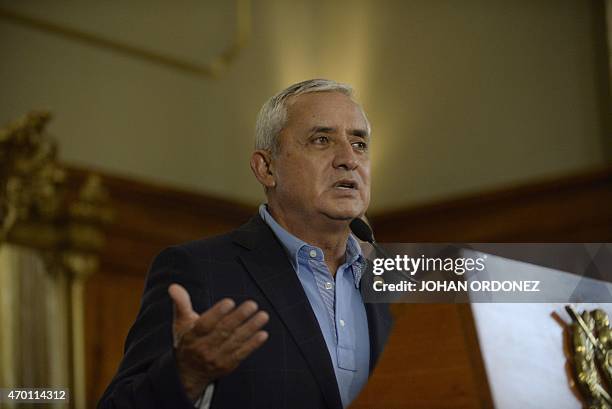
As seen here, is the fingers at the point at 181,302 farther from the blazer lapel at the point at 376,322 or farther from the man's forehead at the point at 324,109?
the man's forehead at the point at 324,109

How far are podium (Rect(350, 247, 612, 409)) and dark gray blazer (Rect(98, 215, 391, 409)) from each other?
23cm

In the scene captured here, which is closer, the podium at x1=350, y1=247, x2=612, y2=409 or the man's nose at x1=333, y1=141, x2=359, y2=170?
the podium at x1=350, y1=247, x2=612, y2=409

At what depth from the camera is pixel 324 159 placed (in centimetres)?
Result: 217

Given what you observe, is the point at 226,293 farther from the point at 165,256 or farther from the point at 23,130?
the point at 23,130

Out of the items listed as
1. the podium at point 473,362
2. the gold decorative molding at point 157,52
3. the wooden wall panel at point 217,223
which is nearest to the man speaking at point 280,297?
the podium at point 473,362

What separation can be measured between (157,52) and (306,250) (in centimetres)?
384

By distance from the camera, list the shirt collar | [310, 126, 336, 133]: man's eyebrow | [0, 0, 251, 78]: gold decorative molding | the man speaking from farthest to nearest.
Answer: [0, 0, 251, 78]: gold decorative molding → [310, 126, 336, 133]: man's eyebrow → the shirt collar → the man speaking

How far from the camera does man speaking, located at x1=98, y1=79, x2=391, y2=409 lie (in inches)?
65.3

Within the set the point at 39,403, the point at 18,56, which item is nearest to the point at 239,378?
the point at 39,403

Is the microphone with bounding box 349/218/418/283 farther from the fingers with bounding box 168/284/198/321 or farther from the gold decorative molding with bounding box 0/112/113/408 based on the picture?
the gold decorative molding with bounding box 0/112/113/408

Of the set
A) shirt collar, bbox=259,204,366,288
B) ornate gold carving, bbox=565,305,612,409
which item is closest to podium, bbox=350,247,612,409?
ornate gold carving, bbox=565,305,612,409

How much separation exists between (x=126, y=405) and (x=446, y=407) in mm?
542

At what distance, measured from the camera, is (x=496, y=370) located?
1.56 m

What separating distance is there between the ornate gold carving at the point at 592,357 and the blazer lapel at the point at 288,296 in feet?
1.33
